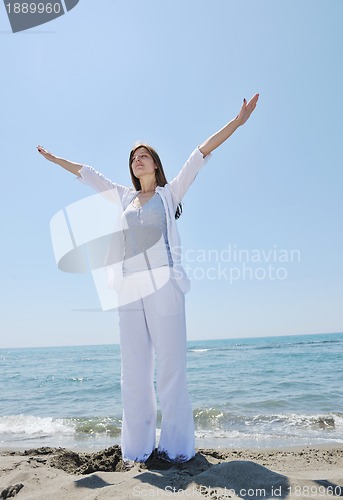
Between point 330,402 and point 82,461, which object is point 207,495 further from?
point 330,402

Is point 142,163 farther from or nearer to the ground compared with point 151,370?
farther from the ground

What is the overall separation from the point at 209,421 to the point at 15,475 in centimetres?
394

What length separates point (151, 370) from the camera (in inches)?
120

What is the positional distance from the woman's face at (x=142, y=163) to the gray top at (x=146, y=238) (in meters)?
0.27

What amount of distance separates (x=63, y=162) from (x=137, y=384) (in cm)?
199

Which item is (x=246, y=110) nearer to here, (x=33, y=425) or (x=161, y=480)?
(x=161, y=480)

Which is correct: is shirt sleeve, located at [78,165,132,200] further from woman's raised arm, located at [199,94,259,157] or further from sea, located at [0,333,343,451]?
sea, located at [0,333,343,451]

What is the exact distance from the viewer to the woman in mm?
2902

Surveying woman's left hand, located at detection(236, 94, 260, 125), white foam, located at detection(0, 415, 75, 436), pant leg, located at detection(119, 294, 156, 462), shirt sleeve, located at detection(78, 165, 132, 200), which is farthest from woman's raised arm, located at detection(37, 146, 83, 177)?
white foam, located at detection(0, 415, 75, 436)

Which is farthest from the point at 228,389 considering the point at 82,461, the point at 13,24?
the point at 13,24

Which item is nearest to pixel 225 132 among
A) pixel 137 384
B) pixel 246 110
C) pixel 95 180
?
pixel 246 110

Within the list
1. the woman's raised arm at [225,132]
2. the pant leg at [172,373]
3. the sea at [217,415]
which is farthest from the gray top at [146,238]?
the sea at [217,415]

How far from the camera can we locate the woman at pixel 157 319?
114 inches

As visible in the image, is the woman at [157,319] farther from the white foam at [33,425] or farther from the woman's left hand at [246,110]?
the white foam at [33,425]
